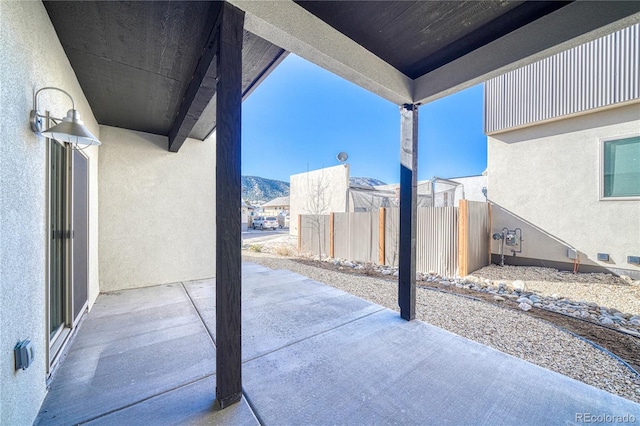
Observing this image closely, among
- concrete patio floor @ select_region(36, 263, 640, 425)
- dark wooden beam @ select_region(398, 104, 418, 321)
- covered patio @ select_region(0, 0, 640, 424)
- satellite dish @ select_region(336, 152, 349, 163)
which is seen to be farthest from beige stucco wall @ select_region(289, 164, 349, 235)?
concrete patio floor @ select_region(36, 263, 640, 425)

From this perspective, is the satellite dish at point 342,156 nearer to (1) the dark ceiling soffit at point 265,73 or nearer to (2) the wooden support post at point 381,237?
(2) the wooden support post at point 381,237

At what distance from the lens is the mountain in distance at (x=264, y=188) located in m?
61.8

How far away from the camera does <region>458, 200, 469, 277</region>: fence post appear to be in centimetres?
572

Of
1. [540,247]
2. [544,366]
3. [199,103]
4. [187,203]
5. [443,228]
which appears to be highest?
[199,103]

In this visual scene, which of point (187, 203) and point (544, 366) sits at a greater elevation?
point (187, 203)

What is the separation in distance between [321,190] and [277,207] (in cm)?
1864

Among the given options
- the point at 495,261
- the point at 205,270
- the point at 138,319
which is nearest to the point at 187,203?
the point at 205,270

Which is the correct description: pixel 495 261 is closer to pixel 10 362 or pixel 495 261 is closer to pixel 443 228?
pixel 443 228

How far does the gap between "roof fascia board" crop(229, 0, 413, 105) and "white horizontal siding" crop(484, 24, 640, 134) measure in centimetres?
555

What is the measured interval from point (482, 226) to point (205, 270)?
676 centimetres

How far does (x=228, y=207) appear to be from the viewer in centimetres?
167

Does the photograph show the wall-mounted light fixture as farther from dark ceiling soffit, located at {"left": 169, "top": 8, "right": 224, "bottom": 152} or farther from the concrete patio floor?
the concrete patio floor

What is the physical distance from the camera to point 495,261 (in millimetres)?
6676

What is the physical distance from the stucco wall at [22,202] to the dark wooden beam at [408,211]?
317cm
